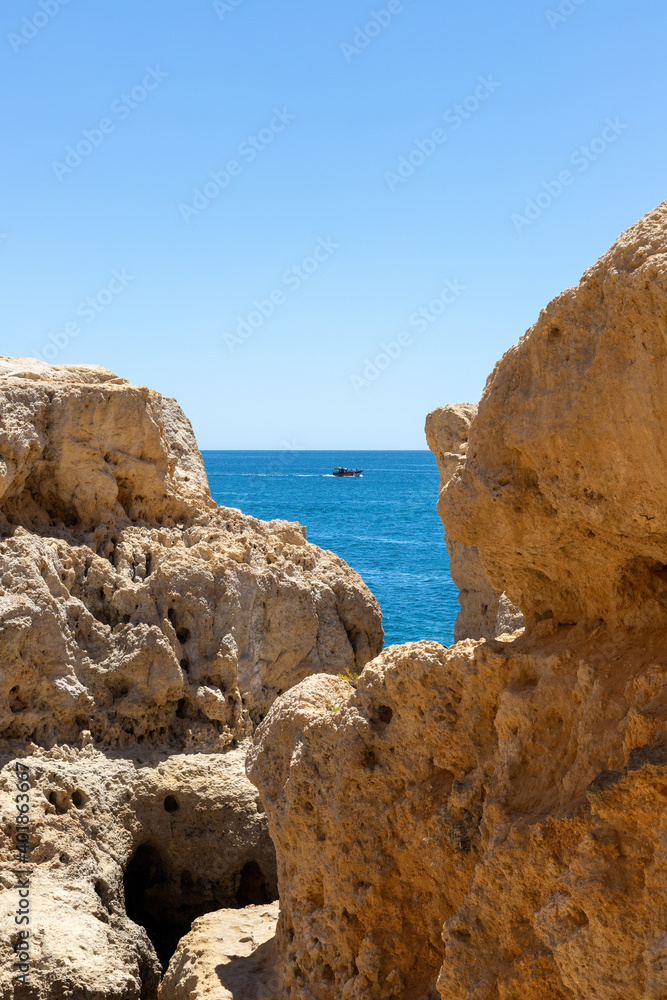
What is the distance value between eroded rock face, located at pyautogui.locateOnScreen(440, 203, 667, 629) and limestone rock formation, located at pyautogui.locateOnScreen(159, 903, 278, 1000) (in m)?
3.90

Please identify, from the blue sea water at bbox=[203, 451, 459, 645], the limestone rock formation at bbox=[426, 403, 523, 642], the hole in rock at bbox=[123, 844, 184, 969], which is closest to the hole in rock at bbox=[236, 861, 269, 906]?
the hole in rock at bbox=[123, 844, 184, 969]

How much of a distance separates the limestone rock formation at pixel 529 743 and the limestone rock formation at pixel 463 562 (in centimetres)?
658

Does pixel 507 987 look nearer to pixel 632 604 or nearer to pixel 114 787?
pixel 632 604

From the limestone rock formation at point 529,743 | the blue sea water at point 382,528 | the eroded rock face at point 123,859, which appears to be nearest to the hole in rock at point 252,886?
the eroded rock face at point 123,859

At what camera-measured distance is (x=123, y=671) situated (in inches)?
425

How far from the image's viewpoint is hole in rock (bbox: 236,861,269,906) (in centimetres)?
1068

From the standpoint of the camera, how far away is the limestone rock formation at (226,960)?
770 centimetres

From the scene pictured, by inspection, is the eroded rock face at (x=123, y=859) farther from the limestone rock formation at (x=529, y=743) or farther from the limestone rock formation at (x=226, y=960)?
the limestone rock formation at (x=529, y=743)

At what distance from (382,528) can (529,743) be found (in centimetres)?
6959

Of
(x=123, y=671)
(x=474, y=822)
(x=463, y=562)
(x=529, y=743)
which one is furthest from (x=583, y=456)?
(x=463, y=562)

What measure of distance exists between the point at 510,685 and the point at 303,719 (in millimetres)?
2177

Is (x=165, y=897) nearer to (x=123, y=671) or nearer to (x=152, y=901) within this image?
(x=152, y=901)

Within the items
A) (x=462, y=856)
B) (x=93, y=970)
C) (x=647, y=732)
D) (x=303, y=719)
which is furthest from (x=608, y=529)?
(x=93, y=970)

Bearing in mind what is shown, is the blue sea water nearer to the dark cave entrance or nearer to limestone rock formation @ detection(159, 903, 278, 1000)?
the dark cave entrance
